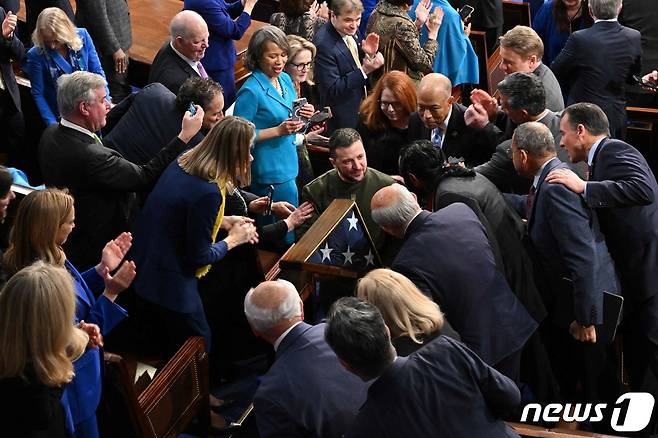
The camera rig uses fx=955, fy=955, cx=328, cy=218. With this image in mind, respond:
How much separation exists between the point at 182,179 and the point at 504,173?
161cm

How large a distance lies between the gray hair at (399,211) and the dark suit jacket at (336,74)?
6.82ft

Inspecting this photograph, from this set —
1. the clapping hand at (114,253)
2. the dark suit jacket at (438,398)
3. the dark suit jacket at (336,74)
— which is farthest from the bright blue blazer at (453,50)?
the dark suit jacket at (438,398)

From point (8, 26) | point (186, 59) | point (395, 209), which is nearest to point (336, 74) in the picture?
point (186, 59)

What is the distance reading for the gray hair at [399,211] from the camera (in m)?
3.76

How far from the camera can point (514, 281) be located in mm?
4008

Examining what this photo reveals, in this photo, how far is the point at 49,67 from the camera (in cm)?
531

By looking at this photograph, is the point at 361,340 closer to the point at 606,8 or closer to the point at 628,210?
the point at 628,210

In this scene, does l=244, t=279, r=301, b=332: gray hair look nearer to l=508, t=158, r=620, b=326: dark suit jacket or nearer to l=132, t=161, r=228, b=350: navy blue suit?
l=132, t=161, r=228, b=350: navy blue suit

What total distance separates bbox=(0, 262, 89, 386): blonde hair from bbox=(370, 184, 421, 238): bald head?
1.30 meters

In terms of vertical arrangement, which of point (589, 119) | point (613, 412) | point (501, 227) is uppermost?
point (589, 119)

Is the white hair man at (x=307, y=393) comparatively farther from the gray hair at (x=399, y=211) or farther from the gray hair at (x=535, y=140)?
the gray hair at (x=535, y=140)

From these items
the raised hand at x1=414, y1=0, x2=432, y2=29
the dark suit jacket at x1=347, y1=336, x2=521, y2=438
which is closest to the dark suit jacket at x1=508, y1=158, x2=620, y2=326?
the dark suit jacket at x1=347, y1=336, x2=521, y2=438

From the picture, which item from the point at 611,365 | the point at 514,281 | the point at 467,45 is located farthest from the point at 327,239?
the point at 467,45

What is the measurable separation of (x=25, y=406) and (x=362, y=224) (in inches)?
61.2
